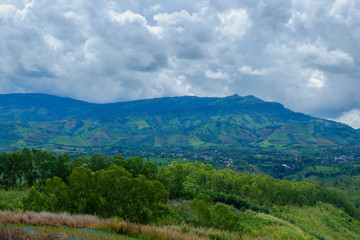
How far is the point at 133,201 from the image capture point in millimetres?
20656

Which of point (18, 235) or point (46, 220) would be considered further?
point (46, 220)

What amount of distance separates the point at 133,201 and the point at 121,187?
69.6 inches

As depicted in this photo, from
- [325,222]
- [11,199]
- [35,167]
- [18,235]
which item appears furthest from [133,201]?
[325,222]

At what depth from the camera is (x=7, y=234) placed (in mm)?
8820

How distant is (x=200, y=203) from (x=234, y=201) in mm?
27748

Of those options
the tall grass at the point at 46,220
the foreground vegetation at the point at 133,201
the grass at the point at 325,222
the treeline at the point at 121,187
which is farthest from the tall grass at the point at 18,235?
the grass at the point at 325,222

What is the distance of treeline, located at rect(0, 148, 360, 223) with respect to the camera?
66.6 ft

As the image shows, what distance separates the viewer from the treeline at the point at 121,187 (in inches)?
800

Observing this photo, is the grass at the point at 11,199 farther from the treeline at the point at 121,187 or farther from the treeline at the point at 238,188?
the treeline at the point at 238,188

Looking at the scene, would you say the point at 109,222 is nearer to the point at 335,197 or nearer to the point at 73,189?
the point at 73,189

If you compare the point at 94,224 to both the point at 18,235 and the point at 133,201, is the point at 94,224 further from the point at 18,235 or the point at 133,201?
the point at 133,201

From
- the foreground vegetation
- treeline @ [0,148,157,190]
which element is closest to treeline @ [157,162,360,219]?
the foreground vegetation

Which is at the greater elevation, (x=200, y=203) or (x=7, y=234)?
(x=7, y=234)

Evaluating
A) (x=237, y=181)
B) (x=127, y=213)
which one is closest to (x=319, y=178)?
(x=237, y=181)
